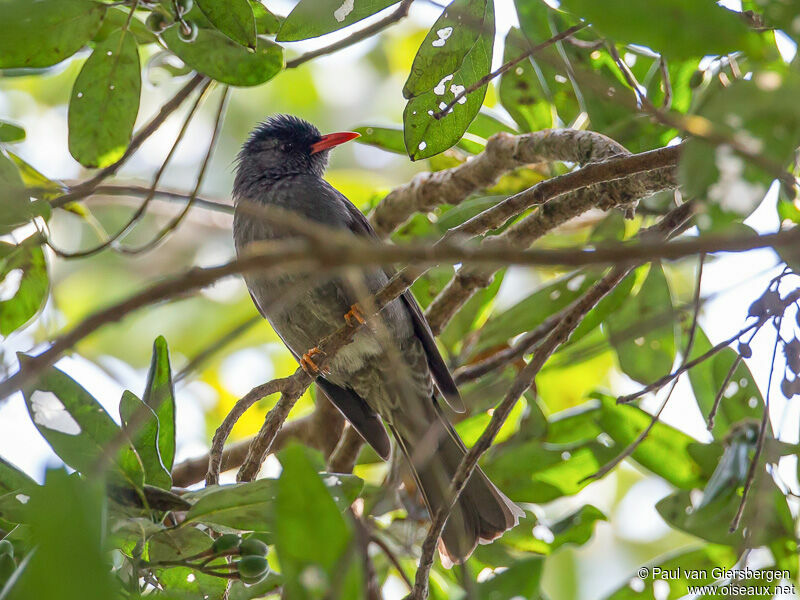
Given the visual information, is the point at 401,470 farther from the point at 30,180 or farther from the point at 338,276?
the point at 30,180

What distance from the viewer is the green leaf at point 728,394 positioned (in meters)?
3.22

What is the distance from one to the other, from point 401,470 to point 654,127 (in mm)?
1837

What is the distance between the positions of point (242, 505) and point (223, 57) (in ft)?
5.30

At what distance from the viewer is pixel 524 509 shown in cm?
341

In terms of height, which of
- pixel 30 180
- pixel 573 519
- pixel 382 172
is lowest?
pixel 573 519

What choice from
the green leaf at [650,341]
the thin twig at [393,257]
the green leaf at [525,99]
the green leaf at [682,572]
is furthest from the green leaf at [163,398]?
the green leaf at [525,99]

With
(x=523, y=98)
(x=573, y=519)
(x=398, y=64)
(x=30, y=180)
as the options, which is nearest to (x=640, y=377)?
(x=573, y=519)

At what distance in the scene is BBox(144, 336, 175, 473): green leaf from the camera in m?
2.37

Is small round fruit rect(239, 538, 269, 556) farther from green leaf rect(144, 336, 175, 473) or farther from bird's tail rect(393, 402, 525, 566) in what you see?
bird's tail rect(393, 402, 525, 566)

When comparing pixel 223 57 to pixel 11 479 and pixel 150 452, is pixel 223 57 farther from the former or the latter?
pixel 11 479

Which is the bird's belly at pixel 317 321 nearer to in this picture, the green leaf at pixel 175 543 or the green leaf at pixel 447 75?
the green leaf at pixel 447 75

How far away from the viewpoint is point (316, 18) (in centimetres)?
254

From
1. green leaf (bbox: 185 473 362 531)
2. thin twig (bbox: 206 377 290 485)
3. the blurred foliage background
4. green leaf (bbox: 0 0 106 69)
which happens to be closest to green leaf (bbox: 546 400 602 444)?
the blurred foliage background

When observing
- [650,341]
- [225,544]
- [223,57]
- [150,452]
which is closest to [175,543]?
[225,544]
